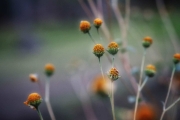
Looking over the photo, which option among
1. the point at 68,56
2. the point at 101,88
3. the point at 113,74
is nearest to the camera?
the point at 113,74

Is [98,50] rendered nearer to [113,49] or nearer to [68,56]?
[113,49]

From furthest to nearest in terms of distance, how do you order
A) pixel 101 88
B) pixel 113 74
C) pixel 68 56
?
pixel 68 56
pixel 101 88
pixel 113 74

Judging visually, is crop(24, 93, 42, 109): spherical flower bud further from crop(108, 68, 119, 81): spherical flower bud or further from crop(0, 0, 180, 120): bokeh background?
crop(0, 0, 180, 120): bokeh background

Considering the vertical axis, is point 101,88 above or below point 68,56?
below

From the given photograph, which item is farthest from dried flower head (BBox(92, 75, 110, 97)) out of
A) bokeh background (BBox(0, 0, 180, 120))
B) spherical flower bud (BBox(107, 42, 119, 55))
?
spherical flower bud (BBox(107, 42, 119, 55))

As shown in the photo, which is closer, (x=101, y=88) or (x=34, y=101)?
(x=34, y=101)

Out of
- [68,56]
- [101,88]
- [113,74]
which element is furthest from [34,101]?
[68,56]

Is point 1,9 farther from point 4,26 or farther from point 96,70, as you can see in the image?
point 96,70

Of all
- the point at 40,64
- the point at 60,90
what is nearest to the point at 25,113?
the point at 60,90

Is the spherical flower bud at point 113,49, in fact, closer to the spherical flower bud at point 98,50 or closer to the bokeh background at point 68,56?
the spherical flower bud at point 98,50
